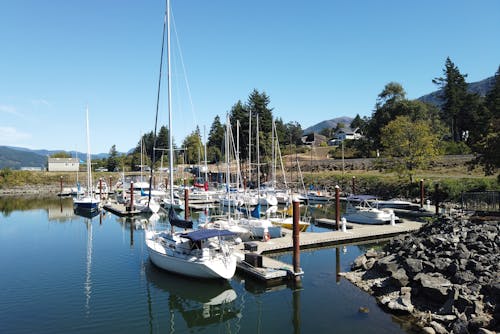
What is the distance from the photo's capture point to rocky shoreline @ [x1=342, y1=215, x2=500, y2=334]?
567 inches

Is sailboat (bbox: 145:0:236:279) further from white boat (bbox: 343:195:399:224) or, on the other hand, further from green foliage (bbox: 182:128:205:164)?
green foliage (bbox: 182:128:205:164)

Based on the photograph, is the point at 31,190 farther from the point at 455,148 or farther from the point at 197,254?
the point at 455,148

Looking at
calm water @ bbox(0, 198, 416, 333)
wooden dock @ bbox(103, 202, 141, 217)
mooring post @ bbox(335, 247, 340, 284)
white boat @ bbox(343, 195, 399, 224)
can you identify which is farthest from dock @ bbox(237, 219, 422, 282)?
wooden dock @ bbox(103, 202, 141, 217)

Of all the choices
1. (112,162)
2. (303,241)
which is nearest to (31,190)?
(112,162)

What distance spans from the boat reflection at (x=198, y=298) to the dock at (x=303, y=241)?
1958 mm

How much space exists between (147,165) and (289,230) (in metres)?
85.4

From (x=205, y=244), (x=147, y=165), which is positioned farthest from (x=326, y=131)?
(x=205, y=244)

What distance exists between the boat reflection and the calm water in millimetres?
46

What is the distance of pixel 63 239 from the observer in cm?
3472

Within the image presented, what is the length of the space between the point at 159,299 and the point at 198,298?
194 cm

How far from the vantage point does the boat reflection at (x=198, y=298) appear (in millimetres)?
17156

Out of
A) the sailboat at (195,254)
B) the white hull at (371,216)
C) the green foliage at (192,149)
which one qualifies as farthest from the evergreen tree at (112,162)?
the sailboat at (195,254)

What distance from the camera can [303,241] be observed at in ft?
90.3

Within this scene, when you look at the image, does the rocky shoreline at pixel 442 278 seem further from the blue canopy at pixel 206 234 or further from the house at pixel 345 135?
the house at pixel 345 135
